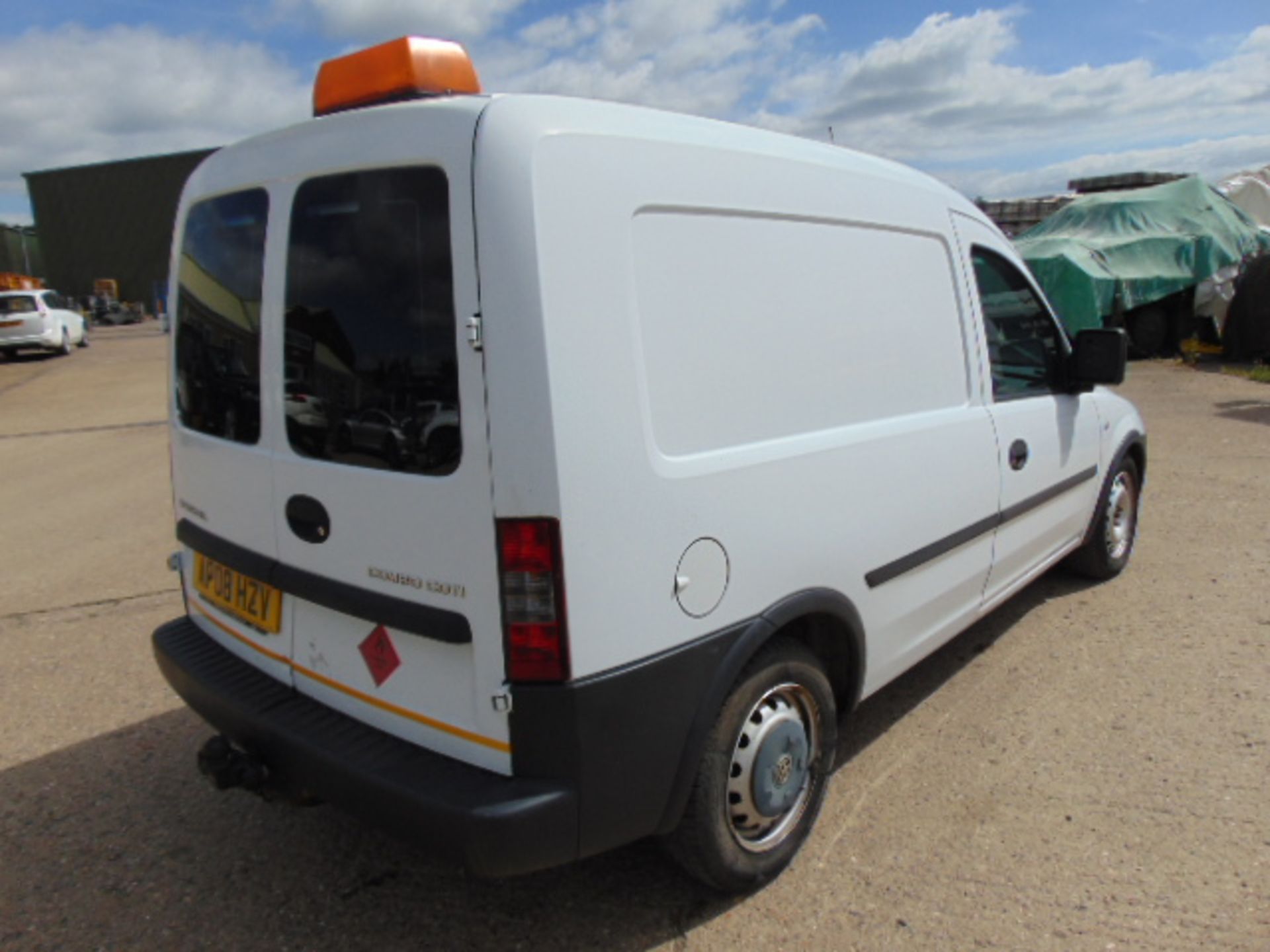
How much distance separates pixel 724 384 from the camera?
2230mm

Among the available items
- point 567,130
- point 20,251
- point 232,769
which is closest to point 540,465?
point 567,130

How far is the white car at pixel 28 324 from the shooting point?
20516 mm

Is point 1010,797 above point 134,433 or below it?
below

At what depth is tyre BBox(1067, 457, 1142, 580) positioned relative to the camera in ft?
15.0

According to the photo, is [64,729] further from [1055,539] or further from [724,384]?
[1055,539]

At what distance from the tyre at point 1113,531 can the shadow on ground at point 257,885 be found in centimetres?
232

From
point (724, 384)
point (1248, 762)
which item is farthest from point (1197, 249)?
point (724, 384)

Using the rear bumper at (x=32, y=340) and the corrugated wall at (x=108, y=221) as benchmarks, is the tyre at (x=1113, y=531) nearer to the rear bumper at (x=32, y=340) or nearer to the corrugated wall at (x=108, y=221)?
the rear bumper at (x=32, y=340)

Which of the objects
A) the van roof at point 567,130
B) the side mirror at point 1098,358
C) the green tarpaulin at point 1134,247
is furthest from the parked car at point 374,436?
the green tarpaulin at point 1134,247

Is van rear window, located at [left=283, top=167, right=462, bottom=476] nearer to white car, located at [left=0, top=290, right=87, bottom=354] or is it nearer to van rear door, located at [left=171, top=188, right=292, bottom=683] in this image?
van rear door, located at [left=171, top=188, right=292, bottom=683]

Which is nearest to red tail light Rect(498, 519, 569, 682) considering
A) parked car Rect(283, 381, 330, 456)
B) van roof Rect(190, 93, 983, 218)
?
parked car Rect(283, 381, 330, 456)

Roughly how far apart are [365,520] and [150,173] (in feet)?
168

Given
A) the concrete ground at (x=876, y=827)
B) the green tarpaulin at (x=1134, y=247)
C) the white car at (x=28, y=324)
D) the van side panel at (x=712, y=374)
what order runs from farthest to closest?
1. the white car at (x=28, y=324)
2. the green tarpaulin at (x=1134, y=247)
3. the concrete ground at (x=876, y=827)
4. the van side panel at (x=712, y=374)

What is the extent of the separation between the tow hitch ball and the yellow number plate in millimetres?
330
